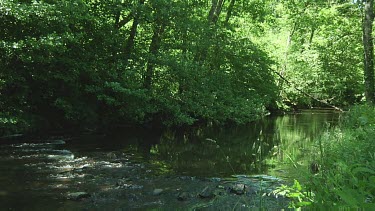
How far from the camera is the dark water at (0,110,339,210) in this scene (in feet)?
20.0

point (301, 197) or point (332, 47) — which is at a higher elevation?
point (332, 47)

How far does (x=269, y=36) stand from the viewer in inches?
1294

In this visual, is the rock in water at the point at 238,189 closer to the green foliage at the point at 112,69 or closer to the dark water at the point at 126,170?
the dark water at the point at 126,170

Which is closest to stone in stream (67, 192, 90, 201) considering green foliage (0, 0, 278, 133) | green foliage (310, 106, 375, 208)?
green foliage (310, 106, 375, 208)

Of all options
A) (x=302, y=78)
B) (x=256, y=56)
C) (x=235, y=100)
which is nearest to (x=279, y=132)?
(x=235, y=100)

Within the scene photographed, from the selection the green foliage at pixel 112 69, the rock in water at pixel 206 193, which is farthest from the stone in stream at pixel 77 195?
the green foliage at pixel 112 69

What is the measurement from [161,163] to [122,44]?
624 cm

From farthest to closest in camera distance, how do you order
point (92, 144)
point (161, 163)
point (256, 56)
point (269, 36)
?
point (269, 36) < point (256, 56) < point (92, 144) < point (161, 163)

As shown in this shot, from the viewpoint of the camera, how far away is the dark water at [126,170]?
6098mm

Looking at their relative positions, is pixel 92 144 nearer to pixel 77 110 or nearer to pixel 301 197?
pixel 77 110

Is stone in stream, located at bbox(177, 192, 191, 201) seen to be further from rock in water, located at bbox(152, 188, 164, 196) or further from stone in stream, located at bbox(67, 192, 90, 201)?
stone in stream, located at bbox(67, 192, 90, 201)

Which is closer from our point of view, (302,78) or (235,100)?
(235,100)

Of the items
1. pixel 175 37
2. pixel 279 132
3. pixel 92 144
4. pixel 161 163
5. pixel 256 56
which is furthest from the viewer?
pixel 256 56

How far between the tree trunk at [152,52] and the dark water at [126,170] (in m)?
2.24
